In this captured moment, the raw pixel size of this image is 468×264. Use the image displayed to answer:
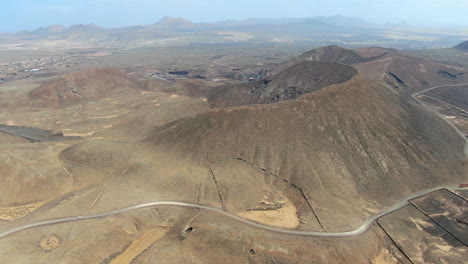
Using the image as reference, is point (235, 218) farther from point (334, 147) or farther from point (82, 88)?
point (82, 88)

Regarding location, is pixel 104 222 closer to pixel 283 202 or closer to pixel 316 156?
pixel 283 202

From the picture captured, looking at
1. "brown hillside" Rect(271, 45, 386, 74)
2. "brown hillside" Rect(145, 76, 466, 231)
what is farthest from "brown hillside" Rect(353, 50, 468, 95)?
"brown hillside" Rect(145, 76, 466, 231)

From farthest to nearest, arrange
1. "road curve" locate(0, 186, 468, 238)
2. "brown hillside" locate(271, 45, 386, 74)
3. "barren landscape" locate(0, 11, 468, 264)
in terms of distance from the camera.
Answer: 1. "brown hillside" locate(271, 45, 386, 74)
2. "road curve" locate(0, 186, 468, 238)
3. "barren landscape" locate(0, 11, 468, 264)

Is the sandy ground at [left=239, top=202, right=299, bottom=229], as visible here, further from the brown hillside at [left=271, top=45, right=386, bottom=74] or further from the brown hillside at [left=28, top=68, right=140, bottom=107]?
the brown hillside at [left=271, top=45, right=386, bottom=74]

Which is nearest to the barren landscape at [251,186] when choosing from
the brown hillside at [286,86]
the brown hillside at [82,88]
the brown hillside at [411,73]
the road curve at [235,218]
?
the road curve at [235,218]

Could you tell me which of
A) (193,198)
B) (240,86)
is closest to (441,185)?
(193,198)

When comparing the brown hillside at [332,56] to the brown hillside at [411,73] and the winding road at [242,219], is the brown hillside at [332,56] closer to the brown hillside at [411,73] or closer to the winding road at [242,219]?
the brown hillside at [411,73]

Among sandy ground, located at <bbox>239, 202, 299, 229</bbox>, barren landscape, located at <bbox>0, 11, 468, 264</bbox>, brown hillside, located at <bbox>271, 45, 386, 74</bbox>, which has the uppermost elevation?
brown hillside, located at <bbox>271, 45, 386, 74</bbox>
